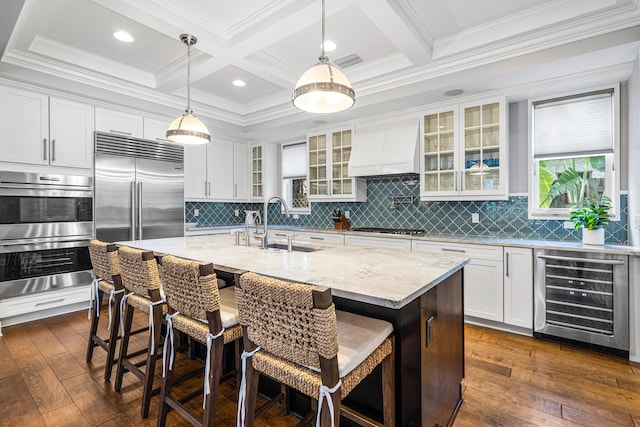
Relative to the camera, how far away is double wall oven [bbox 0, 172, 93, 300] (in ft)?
10.7

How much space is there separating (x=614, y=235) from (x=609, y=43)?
5.71 feet

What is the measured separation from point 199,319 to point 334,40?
271cm

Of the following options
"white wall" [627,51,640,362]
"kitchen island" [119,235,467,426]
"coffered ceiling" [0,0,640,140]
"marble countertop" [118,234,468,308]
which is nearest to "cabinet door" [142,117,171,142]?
"coffered ceiling" [0,0,640,140]

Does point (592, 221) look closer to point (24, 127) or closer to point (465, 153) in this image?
point (465, 153)

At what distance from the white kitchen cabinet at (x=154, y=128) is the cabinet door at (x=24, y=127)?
102 centimetres

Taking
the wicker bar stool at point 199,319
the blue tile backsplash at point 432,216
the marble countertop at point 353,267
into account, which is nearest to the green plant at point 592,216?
the blue tile backsplash at point 432,216

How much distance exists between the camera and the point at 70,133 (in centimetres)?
366

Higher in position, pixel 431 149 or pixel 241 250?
pixel 431 149

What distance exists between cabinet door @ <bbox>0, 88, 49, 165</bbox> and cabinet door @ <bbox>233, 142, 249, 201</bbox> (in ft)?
8.80

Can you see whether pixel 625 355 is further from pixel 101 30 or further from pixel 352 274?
pixel 101 30

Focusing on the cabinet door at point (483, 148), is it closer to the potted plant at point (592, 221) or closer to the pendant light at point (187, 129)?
the potted plant at point (592, 221)

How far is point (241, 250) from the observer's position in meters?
2.41

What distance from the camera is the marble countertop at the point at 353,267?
1.29 metres

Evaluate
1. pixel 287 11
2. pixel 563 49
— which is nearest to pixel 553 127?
pixel 563 49
